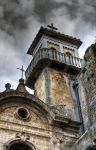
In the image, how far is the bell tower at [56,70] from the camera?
26.2 meters

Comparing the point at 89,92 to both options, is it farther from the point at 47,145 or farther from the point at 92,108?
the point at 47,145

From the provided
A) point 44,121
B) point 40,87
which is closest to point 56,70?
point 40,87

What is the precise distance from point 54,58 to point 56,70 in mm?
1048

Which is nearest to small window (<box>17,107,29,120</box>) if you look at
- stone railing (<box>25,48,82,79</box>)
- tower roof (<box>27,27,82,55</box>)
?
stone railing (<box>25,48,82,79</box>)

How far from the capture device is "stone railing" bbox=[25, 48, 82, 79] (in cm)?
2848

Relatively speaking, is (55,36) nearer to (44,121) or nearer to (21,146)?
(44,121)

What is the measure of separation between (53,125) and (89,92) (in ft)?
9.88

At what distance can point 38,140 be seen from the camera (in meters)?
18.5

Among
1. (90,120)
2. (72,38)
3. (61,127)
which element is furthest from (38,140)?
(72,38)

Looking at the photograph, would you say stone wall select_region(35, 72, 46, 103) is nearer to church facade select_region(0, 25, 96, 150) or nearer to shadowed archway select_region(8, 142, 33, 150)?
church facade select_region(0, 25, 96, 150)

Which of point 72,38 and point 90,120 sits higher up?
point 72,38

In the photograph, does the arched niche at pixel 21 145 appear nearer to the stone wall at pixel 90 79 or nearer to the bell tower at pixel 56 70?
the stone wall at pixel 90 79

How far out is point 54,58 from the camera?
28562 millimetres

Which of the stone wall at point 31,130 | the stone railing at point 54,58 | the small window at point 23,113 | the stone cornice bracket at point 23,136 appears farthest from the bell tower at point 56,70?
the stone cornice bracket at point 23,136
